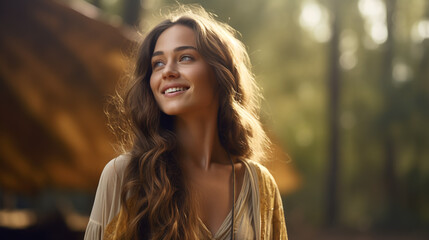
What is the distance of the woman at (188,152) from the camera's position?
206 centimetres

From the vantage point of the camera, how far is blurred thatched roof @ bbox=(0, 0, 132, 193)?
479cm

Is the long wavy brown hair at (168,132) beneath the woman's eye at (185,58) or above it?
beneath

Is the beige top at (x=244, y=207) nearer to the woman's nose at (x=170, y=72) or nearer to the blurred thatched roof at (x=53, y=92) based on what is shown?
the woman's nose at (x=170, y=72)

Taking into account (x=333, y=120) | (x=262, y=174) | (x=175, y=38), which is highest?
(x=175, y=38)

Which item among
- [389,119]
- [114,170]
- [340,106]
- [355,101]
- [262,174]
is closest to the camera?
[114,170]

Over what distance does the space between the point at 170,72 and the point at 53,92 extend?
317 cm

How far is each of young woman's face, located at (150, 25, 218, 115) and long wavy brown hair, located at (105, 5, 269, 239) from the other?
0.04 meters

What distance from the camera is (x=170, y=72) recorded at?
7.24 feet

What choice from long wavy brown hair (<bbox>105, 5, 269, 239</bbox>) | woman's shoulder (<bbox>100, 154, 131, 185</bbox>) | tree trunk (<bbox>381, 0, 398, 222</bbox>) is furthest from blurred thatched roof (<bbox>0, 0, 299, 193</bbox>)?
tree trunk (<bbox>381, 0, 398, 222</bbox>)

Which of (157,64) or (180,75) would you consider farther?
(157,64)

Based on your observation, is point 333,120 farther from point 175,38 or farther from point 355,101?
point 175,38

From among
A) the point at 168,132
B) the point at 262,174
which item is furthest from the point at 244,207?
the point at 168,132

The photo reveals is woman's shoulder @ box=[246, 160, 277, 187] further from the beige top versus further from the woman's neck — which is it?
the woman's neck

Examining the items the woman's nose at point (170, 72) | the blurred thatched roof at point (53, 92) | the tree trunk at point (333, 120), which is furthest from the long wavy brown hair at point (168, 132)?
the tree trunk at point (333, 120)
